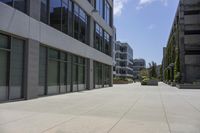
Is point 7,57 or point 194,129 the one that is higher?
point 7,57

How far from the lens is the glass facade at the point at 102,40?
35281 millimetres

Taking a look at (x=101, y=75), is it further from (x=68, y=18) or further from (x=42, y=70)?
(x=42, y=70)

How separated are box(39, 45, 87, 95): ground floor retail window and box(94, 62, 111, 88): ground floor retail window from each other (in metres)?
6.56

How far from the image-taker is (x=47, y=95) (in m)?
20.0

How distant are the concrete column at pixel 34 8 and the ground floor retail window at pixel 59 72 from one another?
8.04 ft

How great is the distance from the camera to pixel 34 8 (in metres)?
17.6

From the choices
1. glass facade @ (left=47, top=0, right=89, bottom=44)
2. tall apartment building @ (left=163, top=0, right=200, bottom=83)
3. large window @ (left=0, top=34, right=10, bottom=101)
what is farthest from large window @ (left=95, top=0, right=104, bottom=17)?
A: large window @ (left=0, top=34, right=10, bottom=101)

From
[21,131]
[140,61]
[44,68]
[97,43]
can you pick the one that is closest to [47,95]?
[44,68]

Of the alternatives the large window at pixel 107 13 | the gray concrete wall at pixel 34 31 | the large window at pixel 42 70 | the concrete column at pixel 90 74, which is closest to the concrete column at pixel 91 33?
the concrete column at pixel 90 74

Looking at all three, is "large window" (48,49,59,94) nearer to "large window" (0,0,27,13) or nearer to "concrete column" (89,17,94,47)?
"large window" (0,0,27,13)

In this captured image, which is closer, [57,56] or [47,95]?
[47,95]

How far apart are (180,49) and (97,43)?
2176cm

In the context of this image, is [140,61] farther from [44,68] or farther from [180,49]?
[44,68]

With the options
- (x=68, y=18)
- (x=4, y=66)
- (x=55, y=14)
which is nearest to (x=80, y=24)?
(x=68, y=18)
